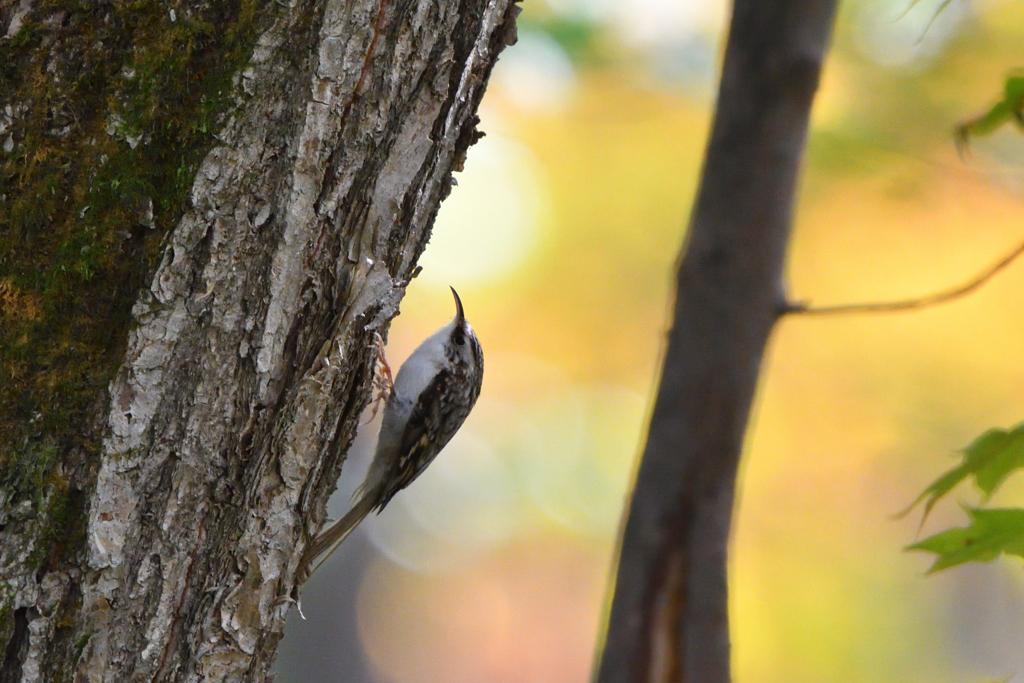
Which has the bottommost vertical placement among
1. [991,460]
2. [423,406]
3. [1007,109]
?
[423,406]

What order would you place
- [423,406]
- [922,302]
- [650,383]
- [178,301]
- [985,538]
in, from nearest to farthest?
[985,538]
[178,301]
[922,302]
[423,406]
[650,383]

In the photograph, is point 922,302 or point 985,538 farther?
point 922,302

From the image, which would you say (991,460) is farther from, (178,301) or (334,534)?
(334,534)

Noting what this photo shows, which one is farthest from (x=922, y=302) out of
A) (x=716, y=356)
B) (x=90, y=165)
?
(x=90, y=165)

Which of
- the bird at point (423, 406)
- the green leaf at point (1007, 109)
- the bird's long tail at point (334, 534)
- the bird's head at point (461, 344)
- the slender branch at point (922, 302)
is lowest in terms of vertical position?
the bird's long tail at point (334, 534)

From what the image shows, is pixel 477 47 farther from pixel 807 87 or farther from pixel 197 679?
pixel 197 679

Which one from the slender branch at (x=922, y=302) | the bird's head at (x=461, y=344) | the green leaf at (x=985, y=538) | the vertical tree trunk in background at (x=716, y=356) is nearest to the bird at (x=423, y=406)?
the bird's head at (x=461, y=344)

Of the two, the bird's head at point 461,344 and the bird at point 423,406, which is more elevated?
the bird's head at point 461,344

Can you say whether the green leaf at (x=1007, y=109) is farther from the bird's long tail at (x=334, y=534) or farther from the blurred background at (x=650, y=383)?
the blurred background at (x=650, y=383)

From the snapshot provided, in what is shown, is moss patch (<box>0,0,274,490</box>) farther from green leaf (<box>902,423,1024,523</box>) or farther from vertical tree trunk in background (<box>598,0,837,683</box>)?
green leaf (<box>902,423,1024,523</box>)
